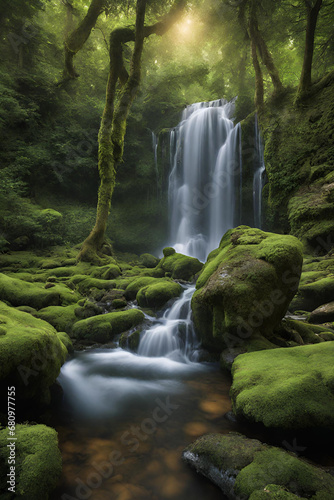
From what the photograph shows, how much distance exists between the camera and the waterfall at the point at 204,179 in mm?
15828

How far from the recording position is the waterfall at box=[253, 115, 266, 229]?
1369 cm

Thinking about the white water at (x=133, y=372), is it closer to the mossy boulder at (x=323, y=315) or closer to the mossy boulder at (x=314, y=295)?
the mossy boulder at (x=323, y=315)

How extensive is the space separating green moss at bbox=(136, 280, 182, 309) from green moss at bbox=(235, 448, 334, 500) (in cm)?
560

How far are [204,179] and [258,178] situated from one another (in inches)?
163

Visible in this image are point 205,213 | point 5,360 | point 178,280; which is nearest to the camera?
point 5,360

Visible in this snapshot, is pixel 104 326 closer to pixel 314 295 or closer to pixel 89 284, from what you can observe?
pixel 89 284

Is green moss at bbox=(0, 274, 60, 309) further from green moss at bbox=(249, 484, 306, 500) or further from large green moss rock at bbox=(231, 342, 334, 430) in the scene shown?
green moss at bbox=(249, 484, 306, 500)

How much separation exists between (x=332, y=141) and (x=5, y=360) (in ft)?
40.6

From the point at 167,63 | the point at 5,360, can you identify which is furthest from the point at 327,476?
the point at 167,63

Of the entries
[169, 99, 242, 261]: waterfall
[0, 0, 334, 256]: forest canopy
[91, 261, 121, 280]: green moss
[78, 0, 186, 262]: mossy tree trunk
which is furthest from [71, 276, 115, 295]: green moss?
[169, 99, 242, 261]: waterfall

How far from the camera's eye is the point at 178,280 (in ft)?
32.6

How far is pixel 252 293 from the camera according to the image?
4367mm

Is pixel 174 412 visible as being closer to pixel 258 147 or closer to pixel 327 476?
pixel 327 476

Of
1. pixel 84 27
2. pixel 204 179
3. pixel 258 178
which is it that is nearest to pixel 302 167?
pixel 258 178
